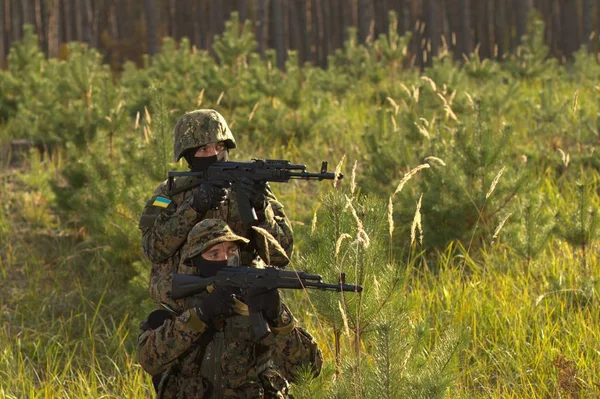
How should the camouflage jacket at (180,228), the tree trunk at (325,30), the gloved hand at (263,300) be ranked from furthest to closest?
the tree trunk at (325,30)
the camouflage jacket at (180,228)
the gloved hand at (263,300)

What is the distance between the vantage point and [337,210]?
365 centimetres

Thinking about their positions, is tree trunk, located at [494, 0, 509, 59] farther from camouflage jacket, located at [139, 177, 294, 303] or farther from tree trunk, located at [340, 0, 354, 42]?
camouflage jacket, located at [139, 177, 294, 303]

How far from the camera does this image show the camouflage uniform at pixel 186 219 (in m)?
4.16

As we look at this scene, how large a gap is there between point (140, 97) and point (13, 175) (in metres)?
2.04

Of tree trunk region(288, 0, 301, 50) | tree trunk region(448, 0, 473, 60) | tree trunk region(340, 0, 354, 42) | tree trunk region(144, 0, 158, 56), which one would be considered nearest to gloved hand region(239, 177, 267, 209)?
tree trunk region(448, 0, 473, 60)

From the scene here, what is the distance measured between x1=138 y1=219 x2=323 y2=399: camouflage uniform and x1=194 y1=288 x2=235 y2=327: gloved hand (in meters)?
0.12

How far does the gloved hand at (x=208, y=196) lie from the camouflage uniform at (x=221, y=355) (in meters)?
0.43

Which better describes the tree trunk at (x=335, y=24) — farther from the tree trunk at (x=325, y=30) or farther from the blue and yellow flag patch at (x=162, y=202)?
the blue and yellow flag patch at (x=162, y=202)

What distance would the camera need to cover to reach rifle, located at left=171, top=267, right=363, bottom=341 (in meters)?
3.29

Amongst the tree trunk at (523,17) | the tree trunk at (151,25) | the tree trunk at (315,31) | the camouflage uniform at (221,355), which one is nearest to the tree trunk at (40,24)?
the tree trunk at (151,25)

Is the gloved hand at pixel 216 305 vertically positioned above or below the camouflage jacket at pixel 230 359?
above

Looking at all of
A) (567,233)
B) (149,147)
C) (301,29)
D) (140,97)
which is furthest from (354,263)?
(301,29)

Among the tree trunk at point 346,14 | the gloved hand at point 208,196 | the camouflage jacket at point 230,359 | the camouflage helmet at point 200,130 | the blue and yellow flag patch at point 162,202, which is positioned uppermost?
the tree trunk at point 346,14

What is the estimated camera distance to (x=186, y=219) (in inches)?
164
